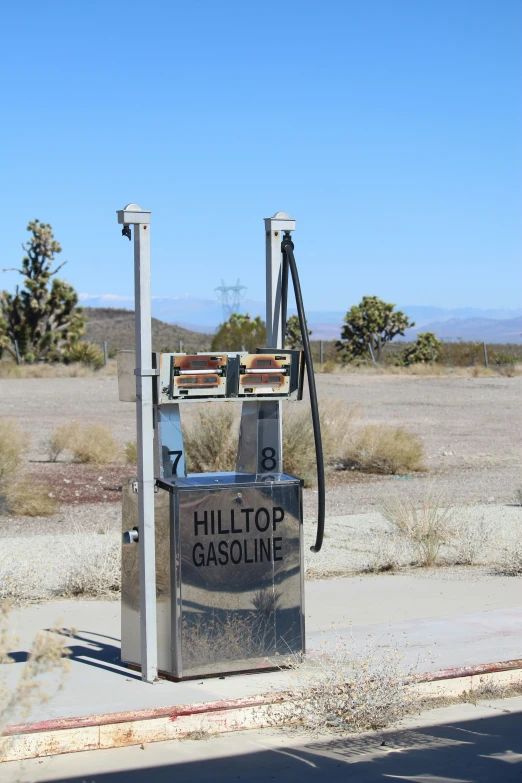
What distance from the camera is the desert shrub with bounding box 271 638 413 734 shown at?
5.18 meters

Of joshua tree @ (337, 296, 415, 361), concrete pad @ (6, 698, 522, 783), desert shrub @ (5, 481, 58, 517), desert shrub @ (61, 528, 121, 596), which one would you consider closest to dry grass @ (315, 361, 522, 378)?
joshua tree @ (337, 296, 415, 361)

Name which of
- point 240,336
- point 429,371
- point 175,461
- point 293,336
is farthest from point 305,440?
point 293,336

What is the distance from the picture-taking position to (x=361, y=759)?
15.9 feet

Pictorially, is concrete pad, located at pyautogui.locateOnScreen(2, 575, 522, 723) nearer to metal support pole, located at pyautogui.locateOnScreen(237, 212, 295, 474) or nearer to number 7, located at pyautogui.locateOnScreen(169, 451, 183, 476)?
number 7, located at pyautogui.locateOnScreen(169, 451, 183, 476)

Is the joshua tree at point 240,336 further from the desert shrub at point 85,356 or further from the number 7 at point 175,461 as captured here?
the number 7 at point 175,461

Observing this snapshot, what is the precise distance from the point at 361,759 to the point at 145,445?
190cm

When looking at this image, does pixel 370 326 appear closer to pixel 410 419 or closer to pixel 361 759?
pixel 410 419

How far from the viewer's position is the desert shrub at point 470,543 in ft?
30.3

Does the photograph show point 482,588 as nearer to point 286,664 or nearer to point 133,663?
point 286,664

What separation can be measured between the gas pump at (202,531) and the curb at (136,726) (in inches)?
18.8

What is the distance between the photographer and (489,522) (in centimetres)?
1115

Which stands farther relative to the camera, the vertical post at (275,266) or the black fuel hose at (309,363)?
the vertical post at (275,266)

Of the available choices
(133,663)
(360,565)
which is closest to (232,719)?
(133,663)

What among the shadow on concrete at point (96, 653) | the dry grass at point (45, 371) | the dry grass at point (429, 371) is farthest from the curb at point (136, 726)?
the dry grass at point (429, 371)
